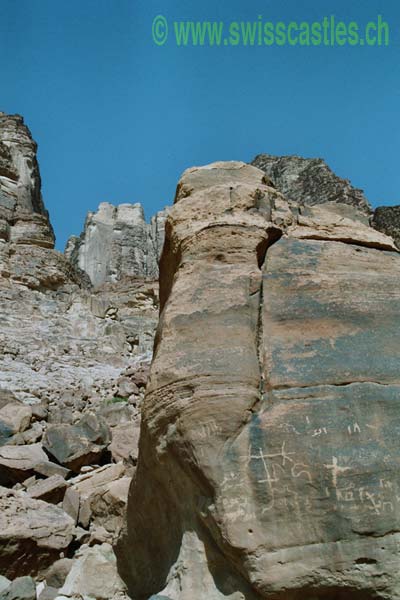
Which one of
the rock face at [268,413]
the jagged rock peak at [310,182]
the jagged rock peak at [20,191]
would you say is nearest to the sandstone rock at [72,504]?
the rock face at [268,413]

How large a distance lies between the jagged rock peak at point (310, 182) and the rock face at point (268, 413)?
1469cm

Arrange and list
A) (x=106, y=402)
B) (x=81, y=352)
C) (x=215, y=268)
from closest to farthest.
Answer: (x=215, y=268), (x=106, y=402), (x=81, y=352)

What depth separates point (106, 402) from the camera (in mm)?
11375

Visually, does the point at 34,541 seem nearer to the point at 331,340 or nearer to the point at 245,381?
the point at 245,381

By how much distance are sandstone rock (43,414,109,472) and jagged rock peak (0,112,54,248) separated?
42.8ft

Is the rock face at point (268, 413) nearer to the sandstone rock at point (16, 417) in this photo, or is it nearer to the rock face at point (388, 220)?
the sandstone rock at point (16, 417)

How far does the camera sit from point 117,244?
51.8 metres

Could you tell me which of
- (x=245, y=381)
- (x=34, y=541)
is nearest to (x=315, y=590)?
(x=245, y=381)

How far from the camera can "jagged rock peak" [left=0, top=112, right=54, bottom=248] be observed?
20.0 meters

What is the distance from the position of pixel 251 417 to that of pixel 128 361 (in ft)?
39.5

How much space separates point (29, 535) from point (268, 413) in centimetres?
270

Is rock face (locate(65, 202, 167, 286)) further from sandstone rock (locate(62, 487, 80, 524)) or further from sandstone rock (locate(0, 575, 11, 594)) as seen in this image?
sandstone rock (locate(0, 575, 11, 594))

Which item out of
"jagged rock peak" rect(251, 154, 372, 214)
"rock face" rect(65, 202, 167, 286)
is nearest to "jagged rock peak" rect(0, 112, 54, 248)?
"jagged rock peak" rect(251, 154, 372, 214)

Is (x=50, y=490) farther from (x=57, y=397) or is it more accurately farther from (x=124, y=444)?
(x=57, y=397)
